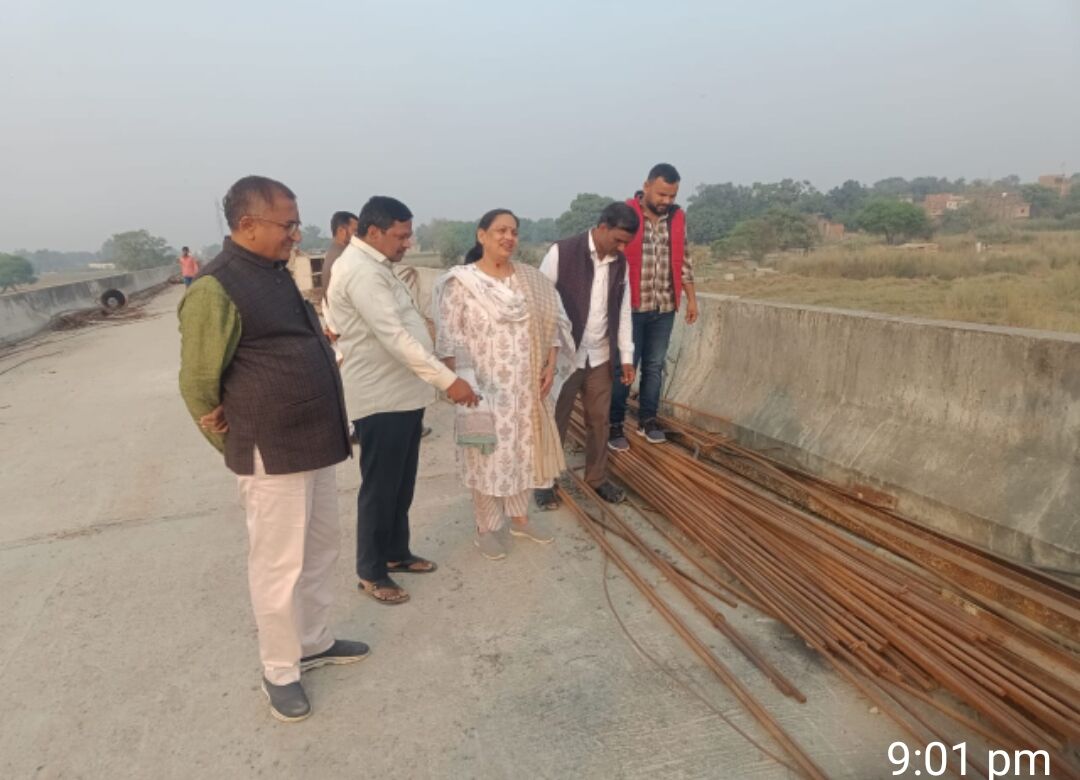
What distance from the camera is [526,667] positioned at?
237cm

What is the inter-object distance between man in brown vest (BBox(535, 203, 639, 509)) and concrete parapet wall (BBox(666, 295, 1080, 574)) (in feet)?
3.31

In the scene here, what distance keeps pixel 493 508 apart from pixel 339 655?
108cm

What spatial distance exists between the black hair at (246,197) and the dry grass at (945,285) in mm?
4998

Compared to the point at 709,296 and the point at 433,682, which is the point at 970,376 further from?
the point at 433,682

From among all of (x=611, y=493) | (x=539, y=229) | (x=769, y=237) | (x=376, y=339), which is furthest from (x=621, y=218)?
(x=539, y=229)

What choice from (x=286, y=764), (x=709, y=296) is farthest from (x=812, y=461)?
(x=286, y=764)

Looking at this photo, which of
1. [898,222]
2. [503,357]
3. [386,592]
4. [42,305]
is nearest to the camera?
[386,592]

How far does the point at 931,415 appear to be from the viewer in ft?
10.2

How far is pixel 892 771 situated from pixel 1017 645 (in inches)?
33.7

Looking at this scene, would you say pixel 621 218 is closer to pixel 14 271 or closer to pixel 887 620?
pixel 887 620

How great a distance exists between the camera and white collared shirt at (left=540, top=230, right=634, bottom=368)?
3.62m

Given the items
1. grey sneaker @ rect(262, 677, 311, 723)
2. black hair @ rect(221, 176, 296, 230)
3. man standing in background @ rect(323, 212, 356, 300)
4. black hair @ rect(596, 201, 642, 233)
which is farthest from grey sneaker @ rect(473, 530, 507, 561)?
man standing in background @ rect(323, 212, 356, 300)

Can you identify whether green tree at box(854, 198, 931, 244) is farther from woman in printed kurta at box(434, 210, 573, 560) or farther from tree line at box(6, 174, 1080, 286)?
woman in printed kurta at box(434, 210, 573, 560)

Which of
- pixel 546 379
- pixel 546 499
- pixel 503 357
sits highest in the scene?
pixel 503 357
